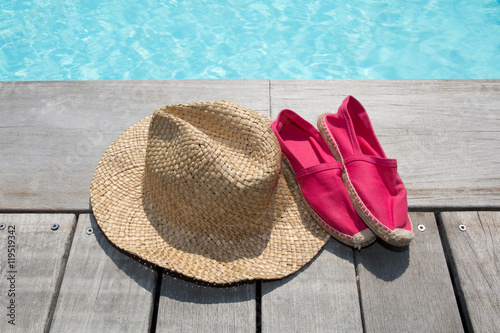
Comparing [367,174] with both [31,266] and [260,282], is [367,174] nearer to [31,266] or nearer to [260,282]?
[260,282]

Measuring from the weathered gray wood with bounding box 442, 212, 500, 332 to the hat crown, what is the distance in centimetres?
89

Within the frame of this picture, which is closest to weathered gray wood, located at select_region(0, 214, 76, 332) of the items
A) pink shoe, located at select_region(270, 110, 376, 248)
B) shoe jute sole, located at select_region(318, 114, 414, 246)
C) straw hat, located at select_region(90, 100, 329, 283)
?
straw hat, located at select_region(90, 100, 329, 283)

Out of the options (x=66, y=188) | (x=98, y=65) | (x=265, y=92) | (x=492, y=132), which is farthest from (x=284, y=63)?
(x=66, y=188)

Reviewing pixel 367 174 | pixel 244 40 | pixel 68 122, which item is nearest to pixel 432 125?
pixel 367 174

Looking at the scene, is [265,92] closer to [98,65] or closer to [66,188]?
[66,188]

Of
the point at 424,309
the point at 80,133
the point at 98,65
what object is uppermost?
the point at 80,133

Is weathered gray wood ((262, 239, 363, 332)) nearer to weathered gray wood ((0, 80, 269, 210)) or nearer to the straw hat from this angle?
the straw hat

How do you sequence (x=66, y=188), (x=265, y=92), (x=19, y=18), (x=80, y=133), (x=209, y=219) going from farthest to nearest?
(x=19, y=18), (x=265, y=92), (x=80, y=133), (x=66, y=188), (x=209, y=219)

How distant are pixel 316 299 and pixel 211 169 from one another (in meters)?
0.71

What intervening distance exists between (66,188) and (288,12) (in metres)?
2.90

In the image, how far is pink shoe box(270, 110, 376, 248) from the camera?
162 cm

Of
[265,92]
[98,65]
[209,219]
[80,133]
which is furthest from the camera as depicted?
[98,65]

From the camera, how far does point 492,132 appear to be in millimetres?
2121

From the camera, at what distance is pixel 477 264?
1686 mm
